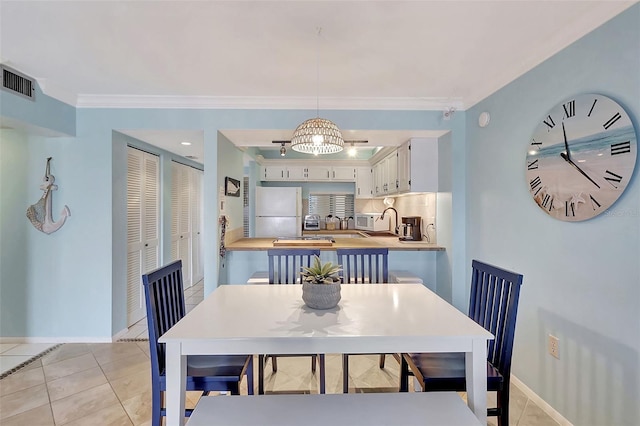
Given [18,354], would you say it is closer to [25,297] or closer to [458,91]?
[25,297]

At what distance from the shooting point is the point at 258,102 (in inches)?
115

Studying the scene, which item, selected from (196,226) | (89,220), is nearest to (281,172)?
(196,226)

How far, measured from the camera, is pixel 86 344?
2.90 m

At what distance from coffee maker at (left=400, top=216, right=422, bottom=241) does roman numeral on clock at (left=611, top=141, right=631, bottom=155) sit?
2.26m

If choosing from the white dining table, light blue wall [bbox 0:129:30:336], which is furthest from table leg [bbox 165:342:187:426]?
light blue wall [bbox 0:129:30:336]

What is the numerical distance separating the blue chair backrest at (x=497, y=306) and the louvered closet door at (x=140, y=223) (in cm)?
332

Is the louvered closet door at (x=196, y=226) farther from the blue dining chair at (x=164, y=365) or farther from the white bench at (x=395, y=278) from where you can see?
the blue dining chair at (x=164, y=365)

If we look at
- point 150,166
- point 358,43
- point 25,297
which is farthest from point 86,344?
point 358,43

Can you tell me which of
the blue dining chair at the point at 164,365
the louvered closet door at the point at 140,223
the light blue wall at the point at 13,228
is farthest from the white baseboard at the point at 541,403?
the light blue wall at the point at 13,228

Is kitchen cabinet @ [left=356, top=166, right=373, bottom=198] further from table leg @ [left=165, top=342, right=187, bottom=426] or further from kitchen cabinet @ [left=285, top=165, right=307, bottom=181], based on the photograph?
table leg @ [left=165, top=342, right=187, bottom=426]

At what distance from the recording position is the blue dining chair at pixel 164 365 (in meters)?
1.45

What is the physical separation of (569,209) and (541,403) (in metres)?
1.30

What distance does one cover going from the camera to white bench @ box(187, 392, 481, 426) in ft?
3.76

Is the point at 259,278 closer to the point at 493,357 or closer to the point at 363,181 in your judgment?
the point at 493,357
